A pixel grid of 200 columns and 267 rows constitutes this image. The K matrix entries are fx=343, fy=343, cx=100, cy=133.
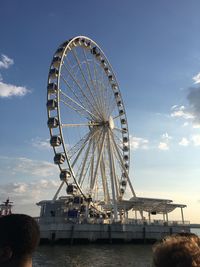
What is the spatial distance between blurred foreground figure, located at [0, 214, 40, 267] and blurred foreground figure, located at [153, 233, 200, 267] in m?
1.02

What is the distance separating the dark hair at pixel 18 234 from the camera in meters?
2.70

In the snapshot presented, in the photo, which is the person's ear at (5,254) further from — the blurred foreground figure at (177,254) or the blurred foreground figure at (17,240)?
the blurred foreground figure at (177,254)

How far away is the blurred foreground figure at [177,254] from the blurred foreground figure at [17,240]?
1.02 metres

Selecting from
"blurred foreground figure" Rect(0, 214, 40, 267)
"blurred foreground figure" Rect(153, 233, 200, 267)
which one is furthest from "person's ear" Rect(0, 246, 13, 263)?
"blurred foreground figure" Rect(153, 233, 200, 267)

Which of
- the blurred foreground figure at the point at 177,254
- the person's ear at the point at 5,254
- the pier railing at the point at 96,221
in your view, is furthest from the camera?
the pier railing at the point at 96,221

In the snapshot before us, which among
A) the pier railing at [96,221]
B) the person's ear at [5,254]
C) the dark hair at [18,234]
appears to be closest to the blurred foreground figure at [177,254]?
the dark hair at [18,234]

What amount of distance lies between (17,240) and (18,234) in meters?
0.05

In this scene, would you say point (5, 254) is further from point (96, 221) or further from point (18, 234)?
point (96, 221)

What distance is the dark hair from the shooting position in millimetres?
2699

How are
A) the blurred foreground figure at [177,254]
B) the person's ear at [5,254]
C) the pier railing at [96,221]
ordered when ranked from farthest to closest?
the pier railing at [96,221], the person's ear at [5,254], the blurred foreground figure at [177,254]

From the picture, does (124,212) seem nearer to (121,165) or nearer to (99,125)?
(121,165)

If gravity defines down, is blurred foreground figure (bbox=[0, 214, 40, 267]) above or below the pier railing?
below

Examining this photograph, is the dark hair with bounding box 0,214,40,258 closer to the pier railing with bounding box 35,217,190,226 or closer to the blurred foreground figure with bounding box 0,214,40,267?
the blurred foreground figure with bounding box 0,214,40,267

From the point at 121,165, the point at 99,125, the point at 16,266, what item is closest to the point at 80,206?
the point at 121,165
